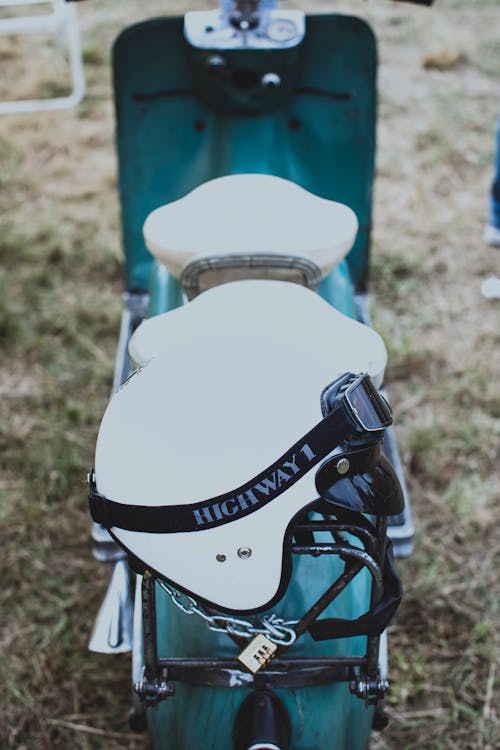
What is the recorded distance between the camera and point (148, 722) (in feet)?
4.77

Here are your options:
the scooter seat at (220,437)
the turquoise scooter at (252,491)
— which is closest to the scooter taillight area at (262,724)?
the turquoise scooter at (252,491)

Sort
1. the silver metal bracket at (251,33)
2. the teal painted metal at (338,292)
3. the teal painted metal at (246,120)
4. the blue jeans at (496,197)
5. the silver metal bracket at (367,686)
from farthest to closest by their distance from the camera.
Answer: the blue jeans at (496,197), the teal painted metal at (246,120), the silver metal bracket at (251,33), the teal painted metal at (338,292), the silver metal bracket at (367,686)

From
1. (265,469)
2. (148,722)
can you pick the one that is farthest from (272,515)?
(148,722)

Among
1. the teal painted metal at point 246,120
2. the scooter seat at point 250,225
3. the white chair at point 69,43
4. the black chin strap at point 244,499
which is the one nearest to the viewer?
the black chin strap at point 244,499

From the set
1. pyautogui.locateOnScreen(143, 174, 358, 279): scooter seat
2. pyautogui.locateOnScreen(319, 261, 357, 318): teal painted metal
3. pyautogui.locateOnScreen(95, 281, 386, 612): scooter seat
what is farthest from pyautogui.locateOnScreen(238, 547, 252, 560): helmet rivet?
pyautogui.locateOnScreen(319, 261, 357, 318): teal painted metal

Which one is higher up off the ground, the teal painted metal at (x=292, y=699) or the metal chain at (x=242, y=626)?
the metal chain at (x=242, y=626)

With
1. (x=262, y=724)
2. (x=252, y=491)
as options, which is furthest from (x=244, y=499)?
(x=262, y=724)

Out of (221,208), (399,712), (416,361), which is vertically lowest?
(399,712)

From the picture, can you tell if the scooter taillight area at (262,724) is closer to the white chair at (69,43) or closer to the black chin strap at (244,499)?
the black chin strap at (244,499)

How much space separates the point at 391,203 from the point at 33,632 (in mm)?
2211

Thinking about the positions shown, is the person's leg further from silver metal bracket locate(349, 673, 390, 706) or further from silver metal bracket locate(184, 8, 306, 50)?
silver metal bracket locate(349, 673, 390, 706)

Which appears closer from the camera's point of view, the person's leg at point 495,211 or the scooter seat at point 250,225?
the scooter seat at point 250,225

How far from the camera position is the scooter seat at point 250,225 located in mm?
1583

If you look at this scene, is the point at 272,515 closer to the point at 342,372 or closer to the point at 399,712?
the point at 342,372
